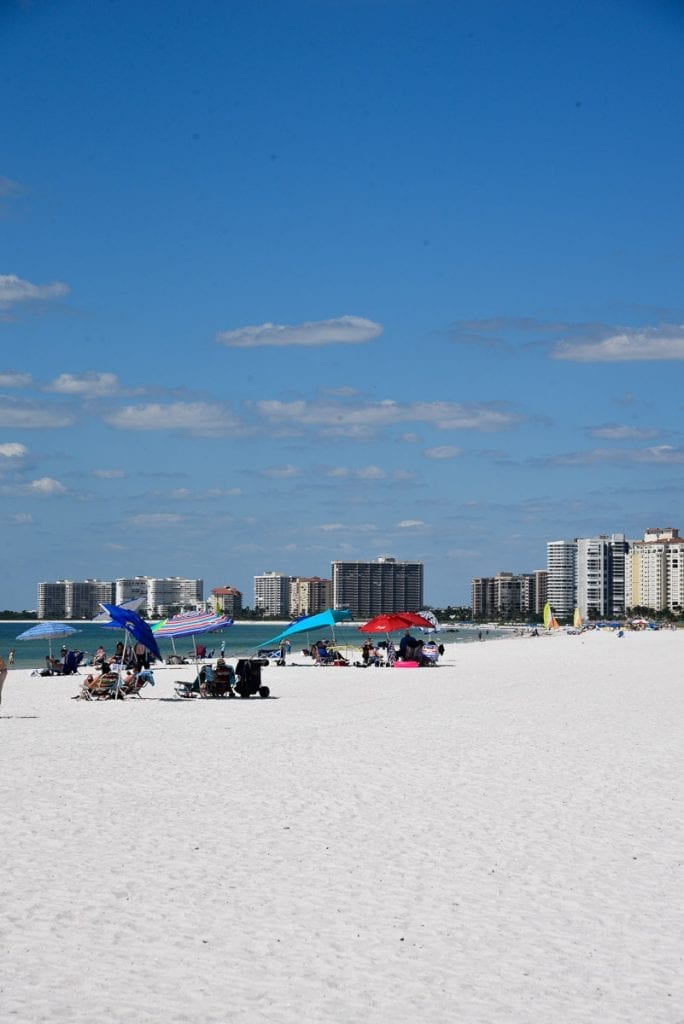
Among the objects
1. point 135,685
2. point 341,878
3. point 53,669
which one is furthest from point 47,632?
point 341,878

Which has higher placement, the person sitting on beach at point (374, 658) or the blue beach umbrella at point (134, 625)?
the blue beach umbrella at point (134, 625)

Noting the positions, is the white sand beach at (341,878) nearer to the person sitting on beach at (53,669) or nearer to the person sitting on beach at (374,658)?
the person sitting on beach at (53,669)

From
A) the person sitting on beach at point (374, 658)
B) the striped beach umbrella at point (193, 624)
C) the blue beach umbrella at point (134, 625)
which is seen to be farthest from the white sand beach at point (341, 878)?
the person sitting on beach at point (374, 658)

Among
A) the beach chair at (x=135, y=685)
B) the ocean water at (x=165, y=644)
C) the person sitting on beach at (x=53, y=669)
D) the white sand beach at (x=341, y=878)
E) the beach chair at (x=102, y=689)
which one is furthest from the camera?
the ocean water at (x=165, y=644)

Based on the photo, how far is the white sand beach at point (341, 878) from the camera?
17.4ft

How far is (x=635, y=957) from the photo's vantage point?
5898mm

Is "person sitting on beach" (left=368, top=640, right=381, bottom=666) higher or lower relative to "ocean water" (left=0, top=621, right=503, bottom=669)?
higher

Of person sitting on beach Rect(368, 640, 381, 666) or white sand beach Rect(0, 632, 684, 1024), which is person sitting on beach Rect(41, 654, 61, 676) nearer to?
person sitting on beach Rect(368, 640, 381, 666)

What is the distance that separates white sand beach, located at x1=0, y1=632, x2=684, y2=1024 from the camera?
17.4ft

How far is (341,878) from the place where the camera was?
7.45 m

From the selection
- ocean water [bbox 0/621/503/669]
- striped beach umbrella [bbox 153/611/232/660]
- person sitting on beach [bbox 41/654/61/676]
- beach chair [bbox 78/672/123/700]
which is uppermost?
striped beach umbrella [bbox 153/611/232/660]

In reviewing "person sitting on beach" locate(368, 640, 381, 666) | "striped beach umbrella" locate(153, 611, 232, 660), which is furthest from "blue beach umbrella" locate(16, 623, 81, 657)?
"person sitting on beach" locate(368, 640, 381, 666)

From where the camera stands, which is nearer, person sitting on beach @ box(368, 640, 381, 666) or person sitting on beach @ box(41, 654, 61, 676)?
person sitting on beach @ box(41, 654, 61, 676)

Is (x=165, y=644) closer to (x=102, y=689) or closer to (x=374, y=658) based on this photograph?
(x=374, y=658)
